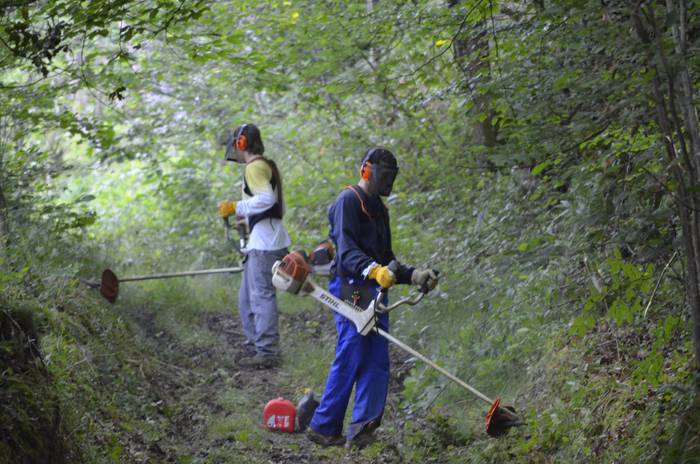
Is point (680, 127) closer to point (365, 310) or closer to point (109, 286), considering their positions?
point (365, 310)

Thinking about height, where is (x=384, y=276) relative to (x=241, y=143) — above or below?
below

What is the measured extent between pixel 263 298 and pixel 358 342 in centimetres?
305

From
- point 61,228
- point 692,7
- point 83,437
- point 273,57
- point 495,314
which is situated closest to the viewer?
point 692,7

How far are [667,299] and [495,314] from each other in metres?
2.07

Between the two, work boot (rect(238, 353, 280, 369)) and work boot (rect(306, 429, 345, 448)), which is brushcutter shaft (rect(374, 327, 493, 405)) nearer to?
work boot (rect(306, 429, 345, 448))

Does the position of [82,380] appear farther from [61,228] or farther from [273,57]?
[273,57]

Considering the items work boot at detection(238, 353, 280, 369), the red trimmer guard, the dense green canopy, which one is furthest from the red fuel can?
work boot at detection(238, 353, 280, 369)

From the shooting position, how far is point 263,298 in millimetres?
9336

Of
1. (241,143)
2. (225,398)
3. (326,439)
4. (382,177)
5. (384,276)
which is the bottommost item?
(225,398)

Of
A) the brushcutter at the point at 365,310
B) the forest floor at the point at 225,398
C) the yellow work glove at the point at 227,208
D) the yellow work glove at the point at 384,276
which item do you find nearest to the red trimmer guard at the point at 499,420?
the brushcutter at the point at 365,310

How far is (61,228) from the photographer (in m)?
8.82

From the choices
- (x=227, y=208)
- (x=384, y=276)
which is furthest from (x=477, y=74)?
(x=227, y=208)

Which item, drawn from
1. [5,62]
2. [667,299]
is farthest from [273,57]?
[667,299]

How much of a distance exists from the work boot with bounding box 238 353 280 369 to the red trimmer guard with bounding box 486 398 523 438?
4.16 metres
